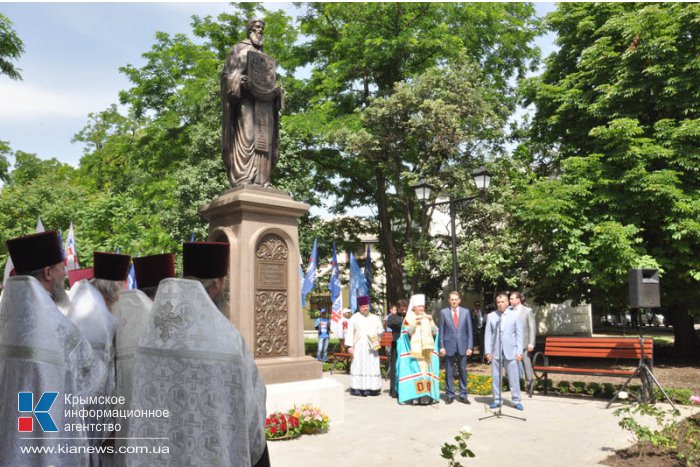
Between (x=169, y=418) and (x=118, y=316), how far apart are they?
3.91 feet

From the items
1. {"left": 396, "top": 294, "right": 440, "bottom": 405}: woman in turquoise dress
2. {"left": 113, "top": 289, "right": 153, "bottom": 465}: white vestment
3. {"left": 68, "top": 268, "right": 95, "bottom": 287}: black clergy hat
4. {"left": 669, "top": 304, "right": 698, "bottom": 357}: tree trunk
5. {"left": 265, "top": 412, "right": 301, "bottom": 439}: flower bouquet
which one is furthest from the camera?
{"left": 669, "top": 304, "right": 698, "bottom": 357}: tree trunk

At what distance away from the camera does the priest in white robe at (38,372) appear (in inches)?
112

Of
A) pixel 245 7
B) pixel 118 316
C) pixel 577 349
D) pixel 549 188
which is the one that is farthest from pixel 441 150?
pixel 118 316

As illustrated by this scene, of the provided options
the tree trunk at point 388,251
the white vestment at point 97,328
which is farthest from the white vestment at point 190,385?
the tree trunk at point 388,251

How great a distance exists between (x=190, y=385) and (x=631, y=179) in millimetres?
16286

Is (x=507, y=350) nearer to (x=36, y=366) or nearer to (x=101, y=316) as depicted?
(x=101, y=316)

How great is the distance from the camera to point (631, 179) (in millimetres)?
16219

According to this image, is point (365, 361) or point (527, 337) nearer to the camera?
point (365, 361)

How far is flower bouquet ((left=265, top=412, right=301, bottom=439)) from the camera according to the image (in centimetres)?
720

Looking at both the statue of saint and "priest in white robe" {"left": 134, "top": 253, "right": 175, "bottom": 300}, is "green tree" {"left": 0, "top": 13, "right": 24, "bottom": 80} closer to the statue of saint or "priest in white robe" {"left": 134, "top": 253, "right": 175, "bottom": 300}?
the statue of saint

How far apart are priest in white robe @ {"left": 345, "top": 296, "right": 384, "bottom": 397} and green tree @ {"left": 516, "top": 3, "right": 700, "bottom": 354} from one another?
696cm

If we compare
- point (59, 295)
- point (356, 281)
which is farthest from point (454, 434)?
point (356, 281)

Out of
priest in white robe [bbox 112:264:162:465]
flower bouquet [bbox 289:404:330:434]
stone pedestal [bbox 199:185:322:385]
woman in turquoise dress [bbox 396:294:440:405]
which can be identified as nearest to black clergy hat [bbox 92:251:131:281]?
priest in white robe [bbox 112:264:162:465]

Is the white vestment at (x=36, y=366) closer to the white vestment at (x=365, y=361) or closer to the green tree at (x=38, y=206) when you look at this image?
the white vestment at (x=365, y=361)
